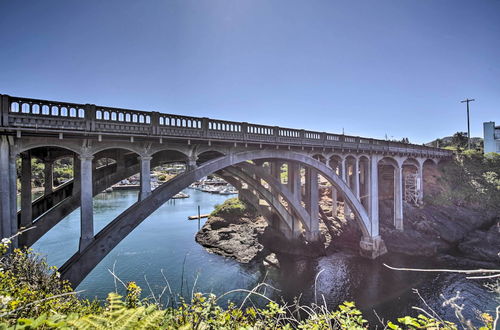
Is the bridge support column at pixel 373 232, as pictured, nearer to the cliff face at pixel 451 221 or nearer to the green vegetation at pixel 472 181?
the cliff face at pixel 451 221

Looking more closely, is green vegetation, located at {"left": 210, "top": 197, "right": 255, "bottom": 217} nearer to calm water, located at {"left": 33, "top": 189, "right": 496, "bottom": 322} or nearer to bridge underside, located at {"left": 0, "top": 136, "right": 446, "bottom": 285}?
calm water, located at {"left": 33, "top": 189, "right": 496, "bottom": 322}

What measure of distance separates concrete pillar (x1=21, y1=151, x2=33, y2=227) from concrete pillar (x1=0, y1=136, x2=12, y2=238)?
4.13 feet

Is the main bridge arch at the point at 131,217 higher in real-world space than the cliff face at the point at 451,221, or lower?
higher

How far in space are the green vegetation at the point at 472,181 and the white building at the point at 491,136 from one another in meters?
4.52

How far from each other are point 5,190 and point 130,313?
24.5ft

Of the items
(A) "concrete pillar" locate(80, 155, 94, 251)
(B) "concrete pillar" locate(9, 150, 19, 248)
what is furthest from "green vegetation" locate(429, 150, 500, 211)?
(B) "concrete pillar" locate(9, 150, 19, 248)

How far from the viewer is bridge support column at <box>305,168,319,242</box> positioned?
18562 mm

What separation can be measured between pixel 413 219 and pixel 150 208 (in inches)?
1010

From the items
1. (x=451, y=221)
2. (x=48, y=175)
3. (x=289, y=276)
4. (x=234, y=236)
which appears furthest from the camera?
(x=451, y=221)

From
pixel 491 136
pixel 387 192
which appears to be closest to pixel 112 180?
pixel 387 192

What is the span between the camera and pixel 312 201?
18734mm

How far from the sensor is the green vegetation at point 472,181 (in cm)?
2564

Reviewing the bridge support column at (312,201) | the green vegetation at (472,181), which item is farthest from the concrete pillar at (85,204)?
the green vegetation at (472,181)

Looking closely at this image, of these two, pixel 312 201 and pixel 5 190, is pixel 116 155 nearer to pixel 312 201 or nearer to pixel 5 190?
pixel 5 190
